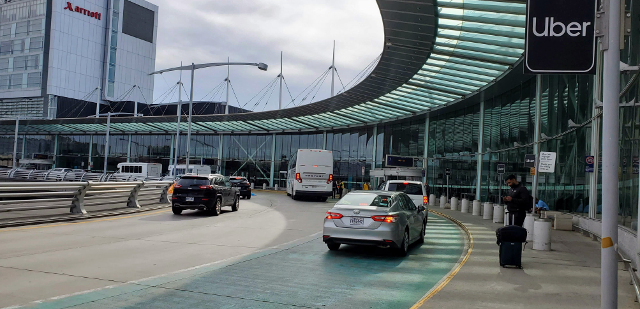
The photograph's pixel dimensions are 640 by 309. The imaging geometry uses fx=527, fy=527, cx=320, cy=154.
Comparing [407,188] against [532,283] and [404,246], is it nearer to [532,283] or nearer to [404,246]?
[404,246]

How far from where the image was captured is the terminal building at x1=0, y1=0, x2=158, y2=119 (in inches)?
3780

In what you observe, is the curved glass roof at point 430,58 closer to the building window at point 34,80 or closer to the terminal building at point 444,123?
the terminal building at point 444,123

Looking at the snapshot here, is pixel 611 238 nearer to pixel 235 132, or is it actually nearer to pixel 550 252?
pixel 550 252

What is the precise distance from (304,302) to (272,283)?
4.29 ft

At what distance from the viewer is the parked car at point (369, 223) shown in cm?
1142

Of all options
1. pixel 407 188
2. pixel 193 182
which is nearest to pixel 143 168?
pixel 193 182

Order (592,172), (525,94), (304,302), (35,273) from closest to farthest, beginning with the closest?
(304,302) < (35,273) < (592,172) < (525,94)

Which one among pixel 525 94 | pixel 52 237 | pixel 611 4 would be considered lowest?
pixel 52 237

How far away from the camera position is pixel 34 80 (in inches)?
3804

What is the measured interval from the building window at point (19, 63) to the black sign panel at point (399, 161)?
85.6 meters

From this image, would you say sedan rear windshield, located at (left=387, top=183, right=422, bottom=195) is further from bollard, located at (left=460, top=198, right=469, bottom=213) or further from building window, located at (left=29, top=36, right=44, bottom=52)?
building window, located at (left=29, top=36, right=44, bottom=52)

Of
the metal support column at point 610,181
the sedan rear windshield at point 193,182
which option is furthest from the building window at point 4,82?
the metal support column at point 610,181

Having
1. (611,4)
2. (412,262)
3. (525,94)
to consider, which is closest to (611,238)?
(611,4)

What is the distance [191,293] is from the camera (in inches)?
293
